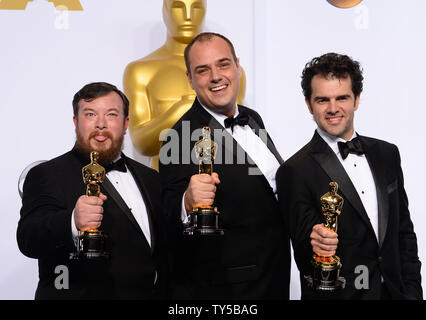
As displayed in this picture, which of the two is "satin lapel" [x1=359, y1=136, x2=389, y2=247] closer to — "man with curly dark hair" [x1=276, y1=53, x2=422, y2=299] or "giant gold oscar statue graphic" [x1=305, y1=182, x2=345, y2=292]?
"man with curly dark hair" [x1=276, y1=53, x2=422, y2=299]

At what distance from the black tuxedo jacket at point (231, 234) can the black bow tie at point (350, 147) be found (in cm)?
32

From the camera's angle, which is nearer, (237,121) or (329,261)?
(329,261)

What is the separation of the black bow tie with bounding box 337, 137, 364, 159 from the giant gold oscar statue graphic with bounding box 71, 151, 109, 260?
890mm

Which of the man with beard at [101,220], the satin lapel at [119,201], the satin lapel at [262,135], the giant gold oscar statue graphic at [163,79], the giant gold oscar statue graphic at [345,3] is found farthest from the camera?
the giant gold oscar statue graphic at [345,3]

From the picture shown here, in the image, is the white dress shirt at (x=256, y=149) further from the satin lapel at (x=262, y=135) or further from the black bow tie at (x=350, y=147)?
the black bow tie at (x=350, y=147)

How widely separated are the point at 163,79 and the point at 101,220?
1.40 m

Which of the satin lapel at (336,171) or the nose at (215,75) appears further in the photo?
the nose at (215,75)

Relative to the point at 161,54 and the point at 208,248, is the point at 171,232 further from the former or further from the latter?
the point at 161,54

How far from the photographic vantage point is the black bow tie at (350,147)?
7.57 ft

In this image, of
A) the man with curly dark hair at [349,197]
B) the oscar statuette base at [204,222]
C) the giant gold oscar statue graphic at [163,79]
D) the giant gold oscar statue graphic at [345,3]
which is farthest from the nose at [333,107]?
the giant gold oscar statue graphic at [345,3]

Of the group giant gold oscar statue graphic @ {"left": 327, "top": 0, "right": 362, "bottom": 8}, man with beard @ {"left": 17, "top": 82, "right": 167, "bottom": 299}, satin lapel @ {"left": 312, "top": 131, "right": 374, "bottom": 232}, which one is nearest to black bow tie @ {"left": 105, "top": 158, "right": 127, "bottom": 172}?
man with beard @ {"left": 17, "top": 82, "right": 167, "bottom": 299}

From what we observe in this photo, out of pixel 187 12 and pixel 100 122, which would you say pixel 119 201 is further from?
pixel 187 12

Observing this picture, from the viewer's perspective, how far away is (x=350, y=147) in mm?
2316

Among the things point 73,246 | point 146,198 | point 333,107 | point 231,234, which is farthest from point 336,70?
point 73,246
